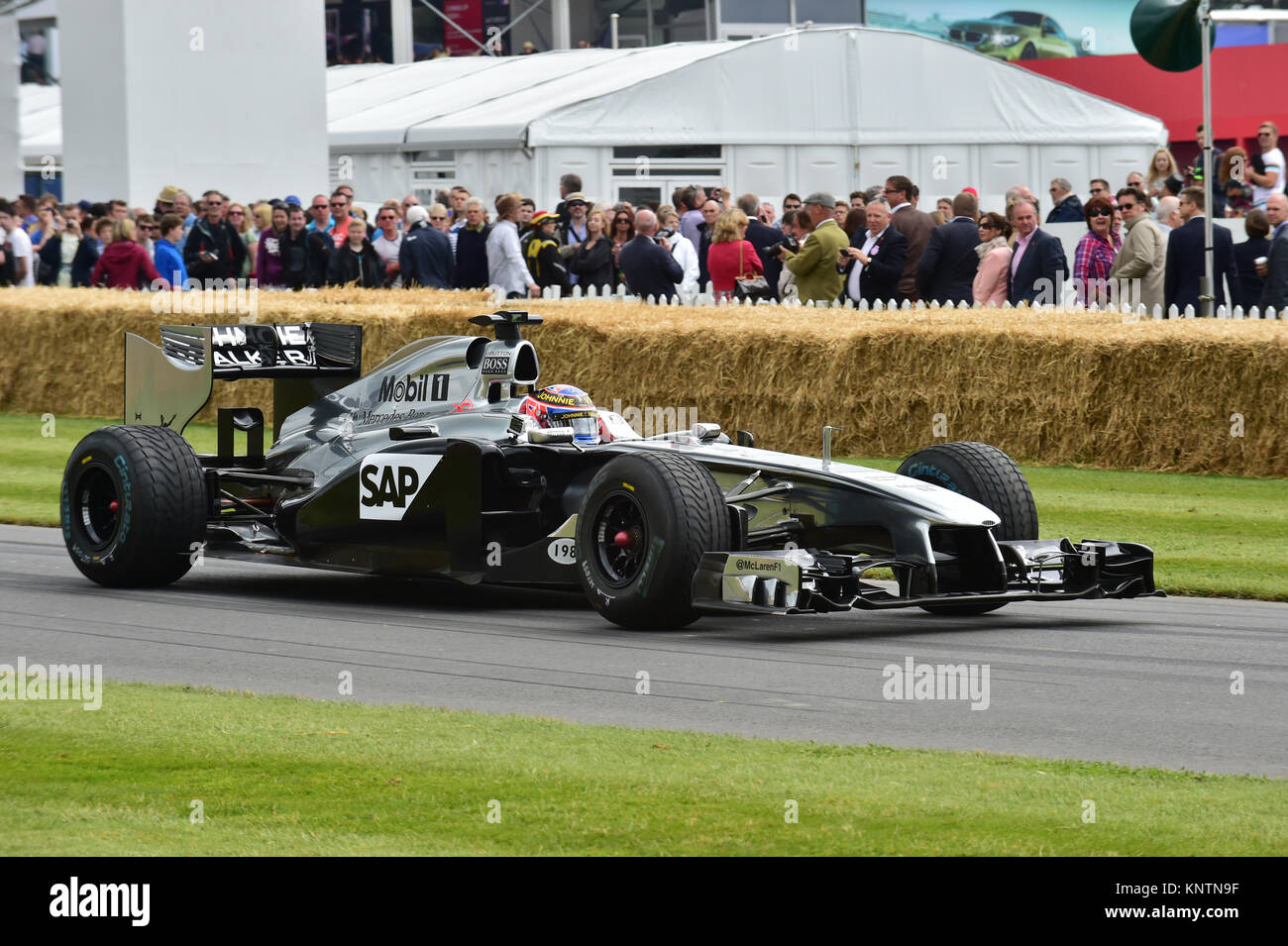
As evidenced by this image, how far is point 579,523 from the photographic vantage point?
972 cm

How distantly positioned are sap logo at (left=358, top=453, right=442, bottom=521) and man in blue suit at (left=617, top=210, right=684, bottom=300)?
355 inches

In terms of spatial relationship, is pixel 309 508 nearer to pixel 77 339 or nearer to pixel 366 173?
pixel 77 339

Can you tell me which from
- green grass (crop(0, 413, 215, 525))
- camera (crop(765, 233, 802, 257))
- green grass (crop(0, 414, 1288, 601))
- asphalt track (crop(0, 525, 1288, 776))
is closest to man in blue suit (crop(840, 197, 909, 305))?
camera (crop(765, 233, 802, 257))

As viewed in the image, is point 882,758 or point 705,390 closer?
point 882,758

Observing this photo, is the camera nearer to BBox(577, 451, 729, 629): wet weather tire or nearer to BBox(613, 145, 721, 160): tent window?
BBox(577, 451, 729, 629): wet weather tire

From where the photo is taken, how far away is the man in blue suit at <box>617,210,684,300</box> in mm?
19459

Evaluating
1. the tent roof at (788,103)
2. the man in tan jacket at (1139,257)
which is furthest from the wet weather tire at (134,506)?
the tent roof at (788,103)

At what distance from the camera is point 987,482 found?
392 inches

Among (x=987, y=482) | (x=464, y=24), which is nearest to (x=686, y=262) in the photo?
(x=987, y=482)

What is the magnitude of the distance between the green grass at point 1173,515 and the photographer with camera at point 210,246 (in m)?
5.53

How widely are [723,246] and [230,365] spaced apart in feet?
26.9

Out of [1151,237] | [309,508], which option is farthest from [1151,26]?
[309,508]

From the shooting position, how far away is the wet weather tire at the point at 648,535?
923 centimetres

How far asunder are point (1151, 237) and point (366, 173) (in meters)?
20.9
